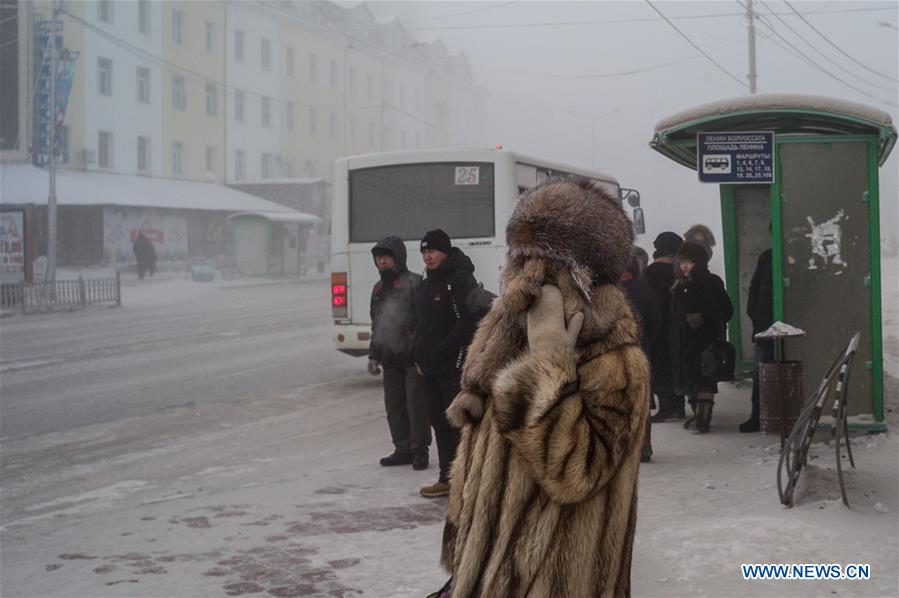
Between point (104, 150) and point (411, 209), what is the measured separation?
117ft

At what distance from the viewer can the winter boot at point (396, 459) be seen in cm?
880

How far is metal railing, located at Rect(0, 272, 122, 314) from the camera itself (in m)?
27.0

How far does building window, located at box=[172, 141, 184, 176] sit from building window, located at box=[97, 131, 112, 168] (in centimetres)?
499

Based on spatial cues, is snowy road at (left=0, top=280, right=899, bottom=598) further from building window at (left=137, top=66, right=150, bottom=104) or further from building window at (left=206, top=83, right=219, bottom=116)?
building window at (left=206, top=83, right=219, bottom=116)

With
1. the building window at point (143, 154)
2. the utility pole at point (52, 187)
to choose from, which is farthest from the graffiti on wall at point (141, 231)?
the utility pole at point (52, 187)

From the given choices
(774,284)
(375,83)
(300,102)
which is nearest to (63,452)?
(774,284)

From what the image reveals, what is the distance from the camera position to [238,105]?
56.6 m

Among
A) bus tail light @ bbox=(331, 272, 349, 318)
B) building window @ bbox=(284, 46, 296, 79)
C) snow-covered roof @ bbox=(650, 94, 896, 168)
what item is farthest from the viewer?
building window @ bbox=(284, 46, 296, 79)

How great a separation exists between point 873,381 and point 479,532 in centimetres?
650

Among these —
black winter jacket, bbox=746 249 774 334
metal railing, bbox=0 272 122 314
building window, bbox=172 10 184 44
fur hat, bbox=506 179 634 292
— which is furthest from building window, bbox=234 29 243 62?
fur hat, bbox=506 179 634 292

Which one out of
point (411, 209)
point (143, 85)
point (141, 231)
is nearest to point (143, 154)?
point (143, 85)

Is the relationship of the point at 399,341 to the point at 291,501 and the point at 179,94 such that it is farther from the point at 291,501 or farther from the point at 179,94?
the point at 179,94

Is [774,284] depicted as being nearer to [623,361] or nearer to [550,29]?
[623,361]

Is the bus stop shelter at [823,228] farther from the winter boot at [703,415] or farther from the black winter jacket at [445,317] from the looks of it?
the black winter jacket at [445,317]
